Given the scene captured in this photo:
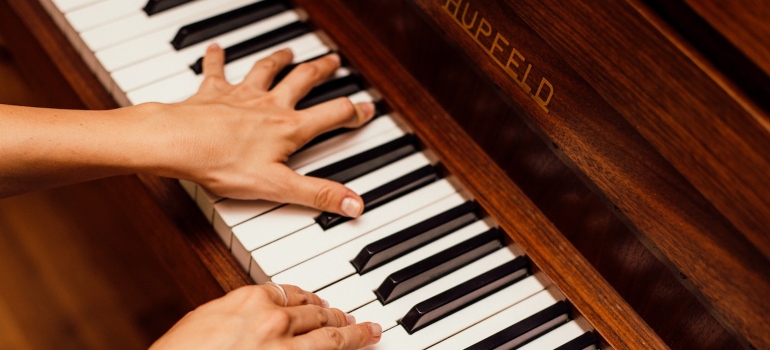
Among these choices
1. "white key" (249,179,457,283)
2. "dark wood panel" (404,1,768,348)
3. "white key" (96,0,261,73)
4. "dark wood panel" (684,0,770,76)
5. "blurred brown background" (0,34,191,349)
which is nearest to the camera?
"dark wood panel" (684,0,770,76)

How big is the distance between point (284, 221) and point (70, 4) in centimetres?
73

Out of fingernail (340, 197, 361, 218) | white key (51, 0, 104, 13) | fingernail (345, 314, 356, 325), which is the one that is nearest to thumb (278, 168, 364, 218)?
fingernail (340, 197, 361, 218)

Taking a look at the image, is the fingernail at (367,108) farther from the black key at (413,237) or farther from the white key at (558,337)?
the white key at (558,337)

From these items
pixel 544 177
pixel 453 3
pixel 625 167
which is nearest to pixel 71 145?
pixel 453 3

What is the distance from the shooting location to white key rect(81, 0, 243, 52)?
1844 millimetres

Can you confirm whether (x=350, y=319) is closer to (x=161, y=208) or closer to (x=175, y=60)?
(x=161, y=208)

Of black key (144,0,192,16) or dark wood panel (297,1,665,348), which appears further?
black key (144,0,192,16)

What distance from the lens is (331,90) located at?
72.6 inches

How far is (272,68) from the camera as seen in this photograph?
5.86 feet

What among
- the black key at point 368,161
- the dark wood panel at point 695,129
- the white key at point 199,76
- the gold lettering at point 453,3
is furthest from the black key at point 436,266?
the white key at point 199,76

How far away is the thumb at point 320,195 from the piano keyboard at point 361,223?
0.12 feet

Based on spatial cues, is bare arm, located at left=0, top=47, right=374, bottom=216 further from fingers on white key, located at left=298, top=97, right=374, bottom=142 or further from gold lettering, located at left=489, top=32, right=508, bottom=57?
gold lettering, located at left=489, top=32, right=508, bottom=57

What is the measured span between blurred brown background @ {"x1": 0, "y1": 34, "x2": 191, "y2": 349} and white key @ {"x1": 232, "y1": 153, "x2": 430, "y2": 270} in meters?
0.63

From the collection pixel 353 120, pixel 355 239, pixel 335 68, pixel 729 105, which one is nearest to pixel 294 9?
pixel 335 68
